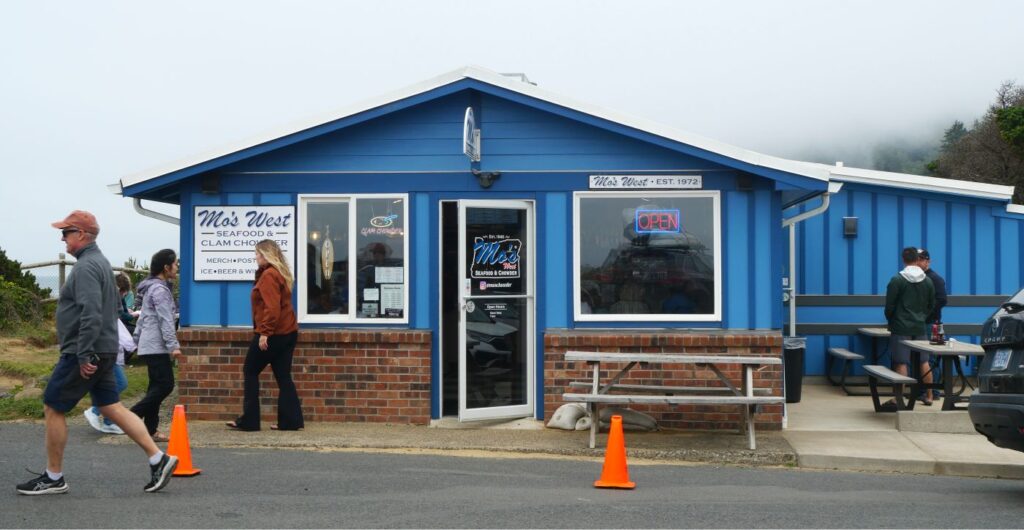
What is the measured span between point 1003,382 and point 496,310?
473 centimetres

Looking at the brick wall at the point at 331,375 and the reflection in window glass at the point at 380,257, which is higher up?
the reflection in window glass at the point at 380,257

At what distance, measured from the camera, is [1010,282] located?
13172 millimetres

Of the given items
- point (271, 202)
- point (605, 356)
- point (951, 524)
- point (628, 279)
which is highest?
point (271, 202)

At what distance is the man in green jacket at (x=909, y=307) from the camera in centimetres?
1138

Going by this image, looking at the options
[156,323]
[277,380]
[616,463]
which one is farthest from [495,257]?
[616,463]

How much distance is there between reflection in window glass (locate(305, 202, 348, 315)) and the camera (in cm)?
1043

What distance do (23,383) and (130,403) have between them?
6.90 feet

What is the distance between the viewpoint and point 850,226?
43.9 feet

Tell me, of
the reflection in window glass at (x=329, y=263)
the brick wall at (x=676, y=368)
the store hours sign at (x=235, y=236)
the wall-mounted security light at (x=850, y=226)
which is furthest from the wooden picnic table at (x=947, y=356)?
the store hours sign at (x=235, y=236)

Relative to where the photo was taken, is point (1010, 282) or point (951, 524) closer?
point (951, 524)

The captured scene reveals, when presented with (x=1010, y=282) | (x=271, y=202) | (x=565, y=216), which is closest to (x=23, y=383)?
(x=271, y=202)

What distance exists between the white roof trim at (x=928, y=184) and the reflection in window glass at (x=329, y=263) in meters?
6.03

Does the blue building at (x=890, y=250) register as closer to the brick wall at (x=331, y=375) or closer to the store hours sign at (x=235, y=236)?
the brick wall at (x=331, y=375)

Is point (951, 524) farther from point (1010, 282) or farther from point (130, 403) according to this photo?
point (130, 403)
